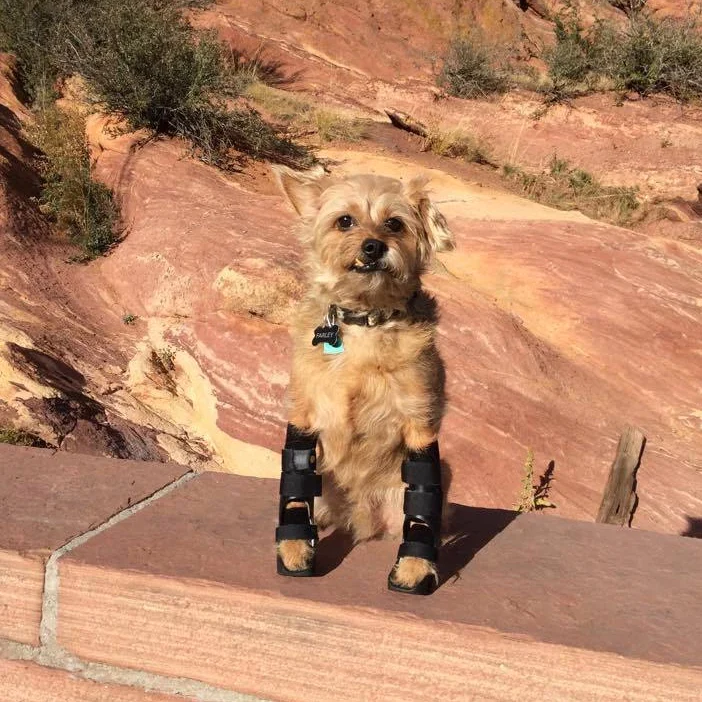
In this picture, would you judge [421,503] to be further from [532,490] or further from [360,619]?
[532,490]

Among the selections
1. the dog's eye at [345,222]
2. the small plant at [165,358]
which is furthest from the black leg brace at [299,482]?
the small plant at [165,358]

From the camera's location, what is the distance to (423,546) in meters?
2.15

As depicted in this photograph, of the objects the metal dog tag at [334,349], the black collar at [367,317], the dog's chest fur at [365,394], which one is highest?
the black collar at [367,317]

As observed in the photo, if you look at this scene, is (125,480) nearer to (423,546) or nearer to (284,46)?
(423,546)

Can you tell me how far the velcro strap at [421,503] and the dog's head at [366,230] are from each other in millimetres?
737

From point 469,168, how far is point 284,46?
7.58 m

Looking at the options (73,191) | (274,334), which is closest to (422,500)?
(274,334)

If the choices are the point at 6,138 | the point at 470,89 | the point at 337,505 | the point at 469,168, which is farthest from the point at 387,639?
the point at 470,89

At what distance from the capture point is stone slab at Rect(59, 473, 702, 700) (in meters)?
1.84

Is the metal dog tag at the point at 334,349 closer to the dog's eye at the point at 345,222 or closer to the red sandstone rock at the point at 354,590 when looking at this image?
the dog's eye at the point at 345,222

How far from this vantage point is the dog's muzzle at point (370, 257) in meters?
2.36

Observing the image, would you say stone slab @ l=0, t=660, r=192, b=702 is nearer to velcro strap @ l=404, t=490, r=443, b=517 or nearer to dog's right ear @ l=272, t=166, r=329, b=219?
velcro strap @ l=404, t=490, r=443, b=517

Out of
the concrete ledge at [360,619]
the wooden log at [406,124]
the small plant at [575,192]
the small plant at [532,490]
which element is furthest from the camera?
the wooden log at [406,124]

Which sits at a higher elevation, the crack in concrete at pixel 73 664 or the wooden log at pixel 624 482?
the crack in concrete at pixel 73 664
